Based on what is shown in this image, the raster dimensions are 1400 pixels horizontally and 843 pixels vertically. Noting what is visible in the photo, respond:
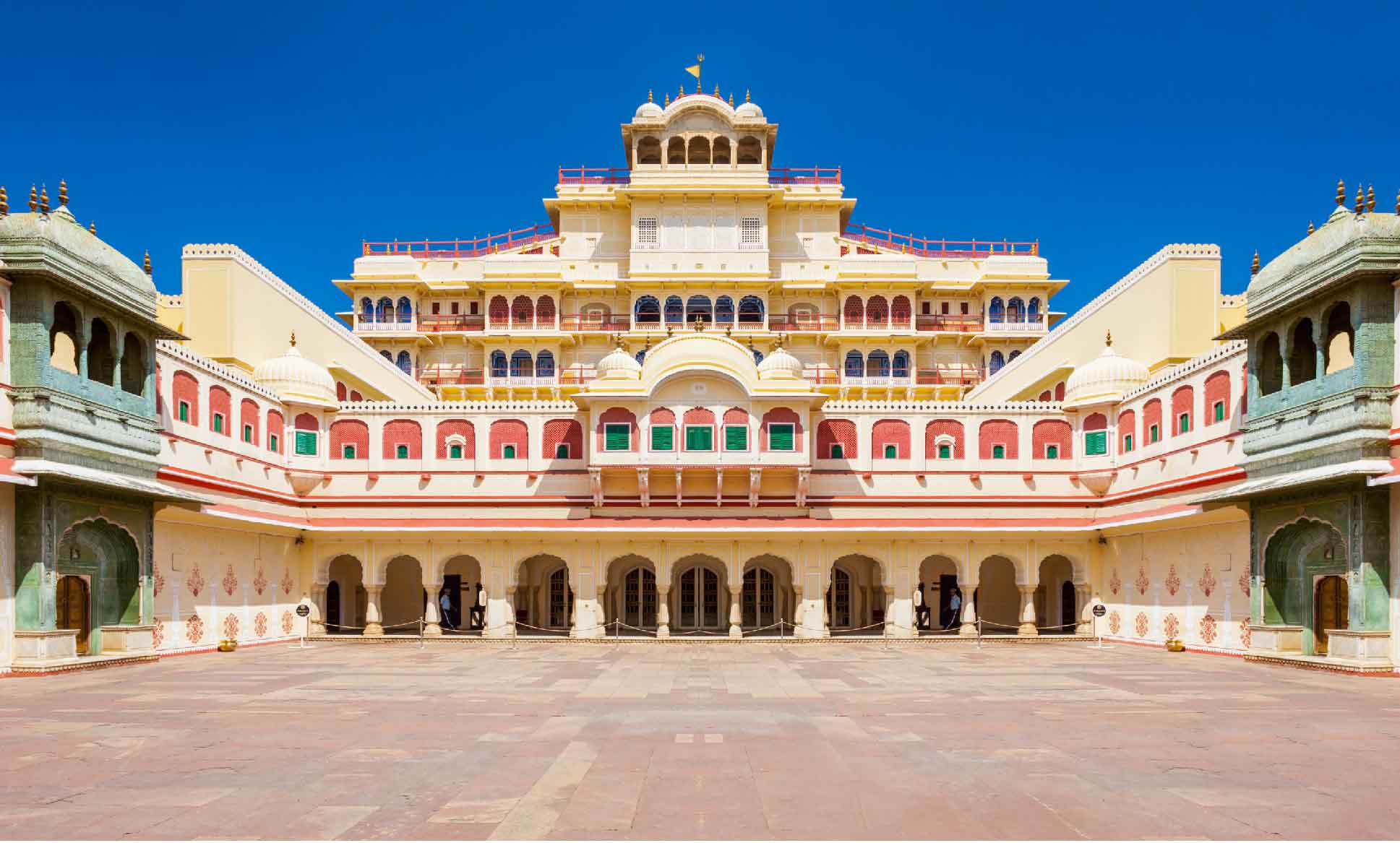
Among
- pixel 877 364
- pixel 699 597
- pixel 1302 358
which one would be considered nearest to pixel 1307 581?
pixel 1302 358

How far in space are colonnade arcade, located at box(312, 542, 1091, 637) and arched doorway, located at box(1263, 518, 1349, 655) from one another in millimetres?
11540

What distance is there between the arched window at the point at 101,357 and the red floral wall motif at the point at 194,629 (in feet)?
25.5

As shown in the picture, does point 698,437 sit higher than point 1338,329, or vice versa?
point 1338,329

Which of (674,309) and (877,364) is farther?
(877,364)

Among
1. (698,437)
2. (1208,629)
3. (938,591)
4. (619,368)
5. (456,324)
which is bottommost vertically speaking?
(1208,629)

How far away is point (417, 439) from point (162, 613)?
13.7 m

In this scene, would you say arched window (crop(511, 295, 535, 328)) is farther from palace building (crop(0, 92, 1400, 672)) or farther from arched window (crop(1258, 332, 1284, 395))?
arched window (crop(1258, 332, 1284, 395))

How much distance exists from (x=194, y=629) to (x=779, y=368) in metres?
21.8

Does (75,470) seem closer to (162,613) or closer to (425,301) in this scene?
(162,613)

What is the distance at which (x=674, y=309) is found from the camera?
54.9 m

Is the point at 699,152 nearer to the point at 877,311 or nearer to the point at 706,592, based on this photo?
the point at 877,311

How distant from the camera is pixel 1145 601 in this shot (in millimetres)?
37219

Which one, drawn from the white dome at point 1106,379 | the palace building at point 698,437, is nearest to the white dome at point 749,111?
the palace building at point 698,437

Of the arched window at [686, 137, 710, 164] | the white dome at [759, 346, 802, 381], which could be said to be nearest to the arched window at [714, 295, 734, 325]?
the arched window at [686, 137, 710, 164]
